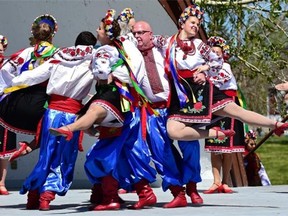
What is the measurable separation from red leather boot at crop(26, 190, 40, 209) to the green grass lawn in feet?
53.1

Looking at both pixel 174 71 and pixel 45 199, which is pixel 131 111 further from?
pixel 45 199

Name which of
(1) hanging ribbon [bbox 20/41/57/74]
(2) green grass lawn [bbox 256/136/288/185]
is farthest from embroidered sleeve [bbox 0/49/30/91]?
(2) green grass lawn [bbox 256/136/288/185]

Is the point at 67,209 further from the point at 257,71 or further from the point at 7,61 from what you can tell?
the point at 257,71

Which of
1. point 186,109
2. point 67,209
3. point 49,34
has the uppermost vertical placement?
point 49,34

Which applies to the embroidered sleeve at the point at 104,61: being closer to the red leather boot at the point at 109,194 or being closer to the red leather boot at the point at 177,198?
the red leather boot at the point at 109,194

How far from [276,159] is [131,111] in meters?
25.3

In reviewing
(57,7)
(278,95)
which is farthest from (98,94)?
(278,95)

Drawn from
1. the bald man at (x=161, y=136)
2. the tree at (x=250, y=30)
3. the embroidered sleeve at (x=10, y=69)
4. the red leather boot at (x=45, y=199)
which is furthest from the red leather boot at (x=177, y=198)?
the tree at (x=250, y=30)

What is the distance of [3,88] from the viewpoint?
982 cm

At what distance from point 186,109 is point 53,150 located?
1.01 meters

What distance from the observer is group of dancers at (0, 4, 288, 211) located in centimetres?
824

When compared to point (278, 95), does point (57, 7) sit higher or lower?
higher

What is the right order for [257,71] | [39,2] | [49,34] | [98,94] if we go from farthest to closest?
1. [257,71]
2. [39,2]
3. [49,34]
4. [98,94]

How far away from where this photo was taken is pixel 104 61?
26.7 ft
